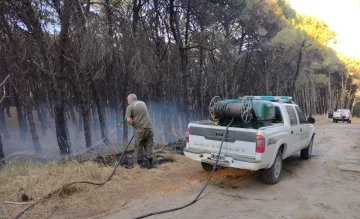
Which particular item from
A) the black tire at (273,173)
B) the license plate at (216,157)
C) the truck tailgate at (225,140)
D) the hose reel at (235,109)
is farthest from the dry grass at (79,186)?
the hose reel at (235,109)

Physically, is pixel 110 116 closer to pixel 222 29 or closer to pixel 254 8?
pixel 222 29

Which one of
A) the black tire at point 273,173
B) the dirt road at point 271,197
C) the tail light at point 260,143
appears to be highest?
the tail light at point 260,143

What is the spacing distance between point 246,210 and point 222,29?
53.6 ft

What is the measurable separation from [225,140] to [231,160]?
0.45 meters

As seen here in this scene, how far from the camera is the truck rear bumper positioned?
5727 millimetres

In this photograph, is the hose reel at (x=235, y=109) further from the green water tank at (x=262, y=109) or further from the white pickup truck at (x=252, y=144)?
the white pickup truck at (x=252, y=144)

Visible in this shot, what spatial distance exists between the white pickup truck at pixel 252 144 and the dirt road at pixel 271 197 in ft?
1.68

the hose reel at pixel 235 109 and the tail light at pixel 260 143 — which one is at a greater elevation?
the hose reel at pixel 235 109

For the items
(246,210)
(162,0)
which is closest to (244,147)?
(246,210)

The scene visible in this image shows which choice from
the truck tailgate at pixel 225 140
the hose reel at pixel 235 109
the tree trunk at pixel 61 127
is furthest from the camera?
the tree trunk at pixel 61 127

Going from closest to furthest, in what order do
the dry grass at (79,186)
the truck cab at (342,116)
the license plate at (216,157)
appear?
the dry grass at (79,186) < the license plate at (216,157) < the truck cab at (342,116)

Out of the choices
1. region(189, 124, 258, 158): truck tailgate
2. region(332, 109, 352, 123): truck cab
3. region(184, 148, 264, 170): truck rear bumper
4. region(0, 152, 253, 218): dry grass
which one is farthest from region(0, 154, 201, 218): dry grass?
region(332, 109, 352, 123): truck cab

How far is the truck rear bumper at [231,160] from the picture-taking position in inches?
225

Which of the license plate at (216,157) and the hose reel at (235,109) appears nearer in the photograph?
the license plate at (216,157)
